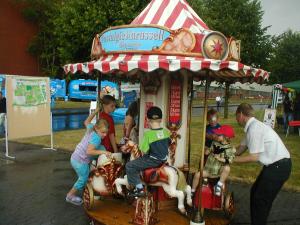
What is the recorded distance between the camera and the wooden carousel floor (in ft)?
19.0

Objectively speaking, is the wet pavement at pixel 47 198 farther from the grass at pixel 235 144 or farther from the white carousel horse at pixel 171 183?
the white carousel horse at pixel 171 183


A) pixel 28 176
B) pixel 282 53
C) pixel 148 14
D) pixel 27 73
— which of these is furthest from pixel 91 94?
pixel 148 14

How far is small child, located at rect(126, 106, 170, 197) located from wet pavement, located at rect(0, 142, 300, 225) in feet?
4.30

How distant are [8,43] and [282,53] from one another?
2987 cm

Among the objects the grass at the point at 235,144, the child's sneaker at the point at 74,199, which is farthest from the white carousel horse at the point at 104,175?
the grass at the point at 235,144

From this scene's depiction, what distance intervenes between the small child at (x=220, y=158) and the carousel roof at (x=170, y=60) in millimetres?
962

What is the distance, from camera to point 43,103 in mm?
11664

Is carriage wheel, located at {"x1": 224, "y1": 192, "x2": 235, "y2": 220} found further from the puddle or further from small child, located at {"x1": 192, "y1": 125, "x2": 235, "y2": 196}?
the puddle

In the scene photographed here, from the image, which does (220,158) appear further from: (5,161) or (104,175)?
(5,161)

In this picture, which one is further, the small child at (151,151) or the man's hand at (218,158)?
the man's hand at (218,158)

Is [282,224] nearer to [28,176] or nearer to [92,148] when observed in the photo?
[92,148]

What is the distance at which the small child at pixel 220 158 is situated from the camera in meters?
A: 5.78

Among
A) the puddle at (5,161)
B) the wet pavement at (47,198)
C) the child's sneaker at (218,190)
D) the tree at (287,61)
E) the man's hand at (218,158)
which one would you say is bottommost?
the wet pavement at (47,198)

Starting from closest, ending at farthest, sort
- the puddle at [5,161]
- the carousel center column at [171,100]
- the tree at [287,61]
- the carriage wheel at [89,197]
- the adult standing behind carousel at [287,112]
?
the carriage wheel at [89,197], the carousel center column at [171,100], the puddle at [5,161], the adult standing behind carousel at [287,112], the tree at [287,61]
